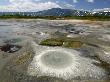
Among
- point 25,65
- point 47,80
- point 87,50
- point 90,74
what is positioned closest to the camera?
point 47,80

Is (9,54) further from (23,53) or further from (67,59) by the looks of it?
(67,59)

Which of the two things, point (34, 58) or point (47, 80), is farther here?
point (34, 58)

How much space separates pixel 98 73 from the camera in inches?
599

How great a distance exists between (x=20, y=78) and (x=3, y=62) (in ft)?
15.7

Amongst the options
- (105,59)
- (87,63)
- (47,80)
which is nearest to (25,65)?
(47,80)

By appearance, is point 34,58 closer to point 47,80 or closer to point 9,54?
point 9,54

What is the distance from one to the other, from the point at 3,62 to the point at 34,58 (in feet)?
10.9

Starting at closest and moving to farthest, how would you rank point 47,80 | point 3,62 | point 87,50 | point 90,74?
point 47,80 → point 90,74 → point 3,62 → point 87,50

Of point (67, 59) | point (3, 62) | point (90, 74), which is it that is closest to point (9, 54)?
point (3, 62)

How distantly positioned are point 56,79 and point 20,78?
9.79 feet

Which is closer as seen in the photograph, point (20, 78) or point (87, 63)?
point (20, 78)

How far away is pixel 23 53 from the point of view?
21.2 m

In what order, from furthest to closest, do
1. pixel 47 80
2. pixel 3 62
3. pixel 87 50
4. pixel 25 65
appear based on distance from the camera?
pixel 87 50
pixel 3 62
pixel 25 65
pixel 47 80

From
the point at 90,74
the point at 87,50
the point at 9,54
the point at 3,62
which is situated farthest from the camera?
the point at 87,50
